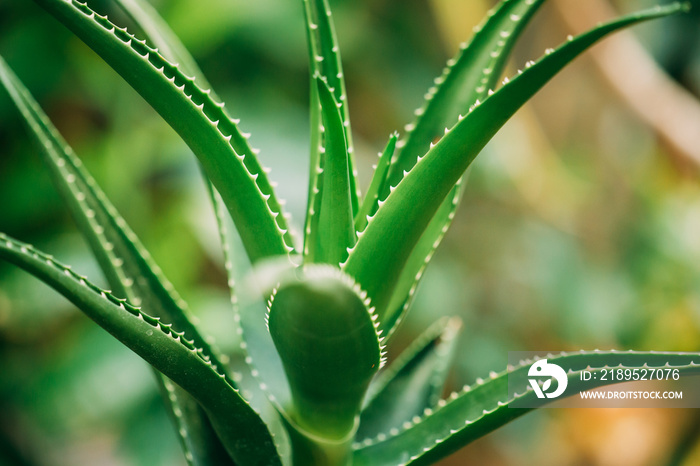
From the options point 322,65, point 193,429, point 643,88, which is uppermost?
point 643,88

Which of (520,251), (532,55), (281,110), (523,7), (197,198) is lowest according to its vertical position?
(523,7)

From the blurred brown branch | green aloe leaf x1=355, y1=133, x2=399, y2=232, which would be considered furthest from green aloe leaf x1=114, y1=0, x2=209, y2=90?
the blurred brown branch

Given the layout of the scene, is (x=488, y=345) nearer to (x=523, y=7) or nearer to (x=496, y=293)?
(x=496, y=293)

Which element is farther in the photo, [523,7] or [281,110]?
[281,110]

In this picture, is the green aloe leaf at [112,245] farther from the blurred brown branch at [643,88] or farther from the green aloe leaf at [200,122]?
the blurred brown branch at [643,88]

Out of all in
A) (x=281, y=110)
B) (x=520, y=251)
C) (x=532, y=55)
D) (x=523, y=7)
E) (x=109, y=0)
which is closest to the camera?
(x=523, y=7)

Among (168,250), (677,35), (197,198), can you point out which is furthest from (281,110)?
(677,35)

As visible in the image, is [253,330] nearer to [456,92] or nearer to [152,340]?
[152,340]

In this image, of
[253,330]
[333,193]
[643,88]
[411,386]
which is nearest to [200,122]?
[333,193]
